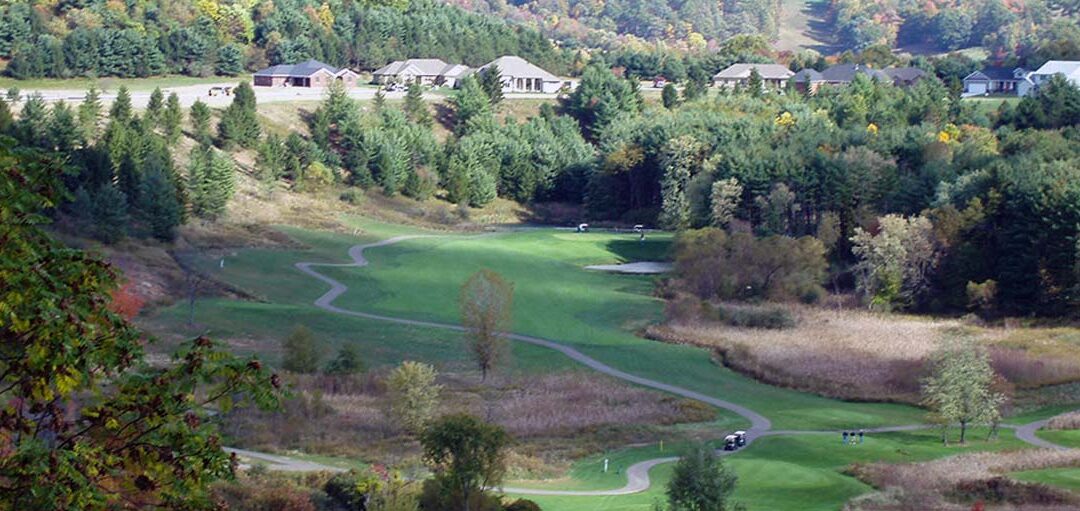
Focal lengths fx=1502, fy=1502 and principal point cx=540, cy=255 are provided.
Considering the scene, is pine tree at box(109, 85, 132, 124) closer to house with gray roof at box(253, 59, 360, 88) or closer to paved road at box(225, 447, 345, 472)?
house with gray roof at box(253, 59, 360, 88)

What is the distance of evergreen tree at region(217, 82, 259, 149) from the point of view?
270 ft

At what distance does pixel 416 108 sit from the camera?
10031 centimetres

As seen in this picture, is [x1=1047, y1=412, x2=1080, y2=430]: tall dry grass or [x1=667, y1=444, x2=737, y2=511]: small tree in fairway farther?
[x1=1047, y1=412, x2=1080, y2=430]: tall dry grass

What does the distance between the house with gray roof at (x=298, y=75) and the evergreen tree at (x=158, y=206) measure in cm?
4447

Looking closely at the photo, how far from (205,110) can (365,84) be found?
32402 mm

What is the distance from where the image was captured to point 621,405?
42.0 metres

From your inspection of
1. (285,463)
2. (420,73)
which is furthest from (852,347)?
(420,73)

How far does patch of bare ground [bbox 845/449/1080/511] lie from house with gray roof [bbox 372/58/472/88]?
8196 cm

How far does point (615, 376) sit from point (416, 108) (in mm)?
56497

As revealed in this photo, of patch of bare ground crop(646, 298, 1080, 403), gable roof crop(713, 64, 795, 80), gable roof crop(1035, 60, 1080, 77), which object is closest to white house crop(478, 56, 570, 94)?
gable roof crop(713, 64, 795, 80)

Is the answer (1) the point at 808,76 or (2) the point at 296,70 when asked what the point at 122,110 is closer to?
(2) the point at 296,70

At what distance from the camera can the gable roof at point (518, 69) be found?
116 metres

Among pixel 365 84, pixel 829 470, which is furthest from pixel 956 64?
pixel 829 470

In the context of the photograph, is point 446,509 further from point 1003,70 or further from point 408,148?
point 1003,70
